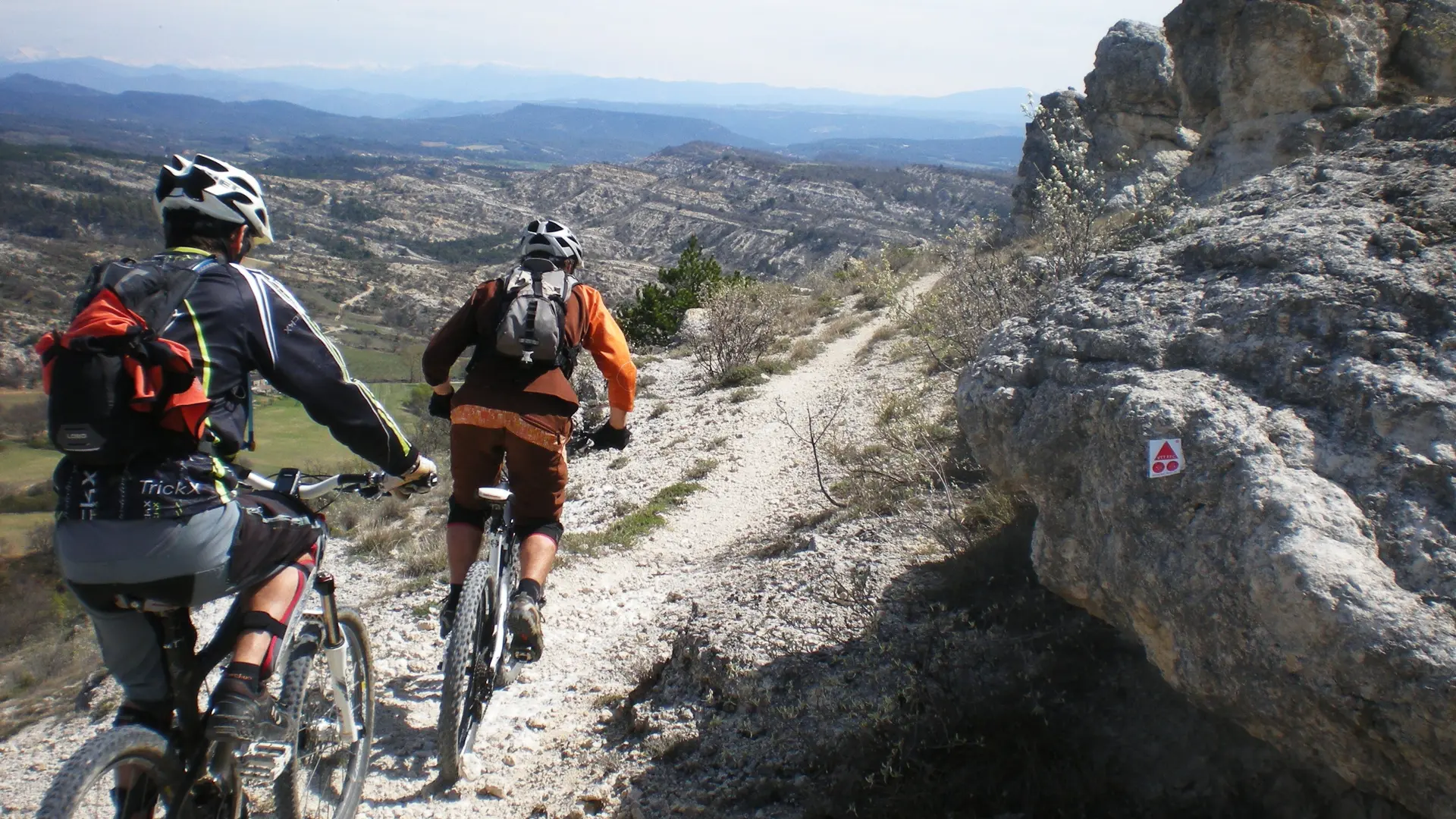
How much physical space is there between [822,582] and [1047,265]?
3.88 m

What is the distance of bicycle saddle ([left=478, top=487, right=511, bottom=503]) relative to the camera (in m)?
3.24

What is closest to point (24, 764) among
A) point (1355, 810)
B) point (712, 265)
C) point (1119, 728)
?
point (1119, 728)

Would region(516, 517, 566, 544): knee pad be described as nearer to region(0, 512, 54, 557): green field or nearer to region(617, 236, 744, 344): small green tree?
region(617, 236, 744, 344): small green tree

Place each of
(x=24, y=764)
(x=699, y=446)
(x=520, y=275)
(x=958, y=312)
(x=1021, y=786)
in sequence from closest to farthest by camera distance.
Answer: (x=1021, y=786)
(x=520, y=275)
(x=24, y=764)
(x=958, y=312)
(x=699, y=446)

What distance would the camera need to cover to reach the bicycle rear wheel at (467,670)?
10.2ft

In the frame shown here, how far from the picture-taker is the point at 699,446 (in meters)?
9.35

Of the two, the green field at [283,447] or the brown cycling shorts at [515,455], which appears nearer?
the brown cycling shorts at [515,455]

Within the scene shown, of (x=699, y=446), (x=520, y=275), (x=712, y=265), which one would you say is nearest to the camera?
(x=520, y=275)

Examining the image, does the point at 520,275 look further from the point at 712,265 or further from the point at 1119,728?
the point at 712,265

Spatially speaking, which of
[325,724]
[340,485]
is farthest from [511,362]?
[325,724]

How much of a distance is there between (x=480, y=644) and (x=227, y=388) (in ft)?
5.01

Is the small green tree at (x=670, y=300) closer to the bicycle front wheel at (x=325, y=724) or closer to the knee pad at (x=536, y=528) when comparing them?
the knee pad at (x=536, y=528)

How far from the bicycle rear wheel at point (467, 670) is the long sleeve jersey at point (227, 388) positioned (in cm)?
88

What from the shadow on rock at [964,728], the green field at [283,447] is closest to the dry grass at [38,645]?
the shadow on rock at [964,728]
